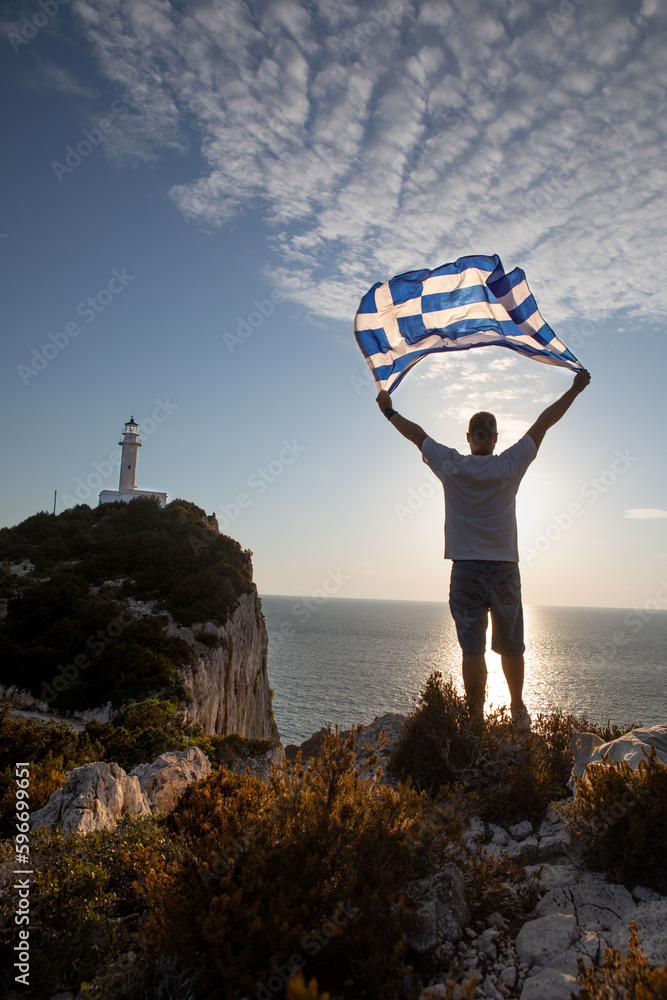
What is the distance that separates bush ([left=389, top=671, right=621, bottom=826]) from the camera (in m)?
3.70

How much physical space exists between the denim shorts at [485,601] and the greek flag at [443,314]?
97.0 inches

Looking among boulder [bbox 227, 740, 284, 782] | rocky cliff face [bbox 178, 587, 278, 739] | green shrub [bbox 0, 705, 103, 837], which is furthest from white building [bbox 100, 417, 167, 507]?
green shrub [bbox 0, 705, 103, 837]

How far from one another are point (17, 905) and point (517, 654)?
3949 mm

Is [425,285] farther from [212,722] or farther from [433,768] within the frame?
[212,722]

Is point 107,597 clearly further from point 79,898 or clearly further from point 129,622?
point 79,898

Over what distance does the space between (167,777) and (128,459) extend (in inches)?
1785

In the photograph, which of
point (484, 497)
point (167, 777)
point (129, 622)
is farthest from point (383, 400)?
point (129, 622)

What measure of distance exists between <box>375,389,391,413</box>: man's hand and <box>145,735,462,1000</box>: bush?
3418mm

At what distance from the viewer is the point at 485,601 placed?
4699 mm

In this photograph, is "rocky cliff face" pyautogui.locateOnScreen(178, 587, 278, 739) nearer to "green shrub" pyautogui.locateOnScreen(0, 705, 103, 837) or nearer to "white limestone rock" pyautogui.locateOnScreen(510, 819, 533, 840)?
"green shrub" pyautogui.locateOnScreen(0, 705, 103, 837)

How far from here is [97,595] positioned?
2111 cm

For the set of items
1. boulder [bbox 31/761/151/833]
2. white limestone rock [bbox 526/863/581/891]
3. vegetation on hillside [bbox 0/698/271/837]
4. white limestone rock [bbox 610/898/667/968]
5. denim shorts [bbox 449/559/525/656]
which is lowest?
vegetation on hillside [bbox 0/698/271/837]

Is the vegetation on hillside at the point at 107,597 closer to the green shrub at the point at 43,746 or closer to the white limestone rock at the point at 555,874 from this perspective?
the green shrub at the point at 43,746

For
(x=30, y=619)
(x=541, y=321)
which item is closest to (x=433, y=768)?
(x=541, y=321)
